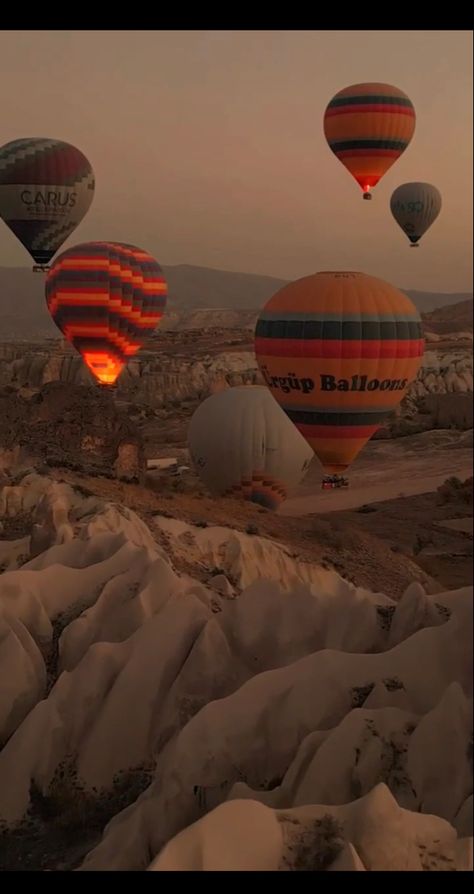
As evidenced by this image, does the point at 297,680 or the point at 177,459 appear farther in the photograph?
the point at 177,459

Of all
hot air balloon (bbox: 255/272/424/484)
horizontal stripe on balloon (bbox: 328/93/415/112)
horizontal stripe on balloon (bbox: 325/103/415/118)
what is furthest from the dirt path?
hot air balloon (bbox: 255/272/424/484)

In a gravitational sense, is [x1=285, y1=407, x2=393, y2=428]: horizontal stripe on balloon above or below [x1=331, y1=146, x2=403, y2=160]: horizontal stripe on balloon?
below

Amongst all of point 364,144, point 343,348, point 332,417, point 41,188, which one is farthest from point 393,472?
point 343,348

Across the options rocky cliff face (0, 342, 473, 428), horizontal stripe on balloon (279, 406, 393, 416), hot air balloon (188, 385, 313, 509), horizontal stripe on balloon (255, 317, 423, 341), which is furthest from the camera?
rocky cliff face (0, 342, 473, 428)

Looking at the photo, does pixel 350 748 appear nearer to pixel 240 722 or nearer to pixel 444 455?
pixel 240 722

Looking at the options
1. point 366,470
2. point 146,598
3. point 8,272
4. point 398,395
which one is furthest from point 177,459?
point 8,272

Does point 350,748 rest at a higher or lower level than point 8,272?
lower

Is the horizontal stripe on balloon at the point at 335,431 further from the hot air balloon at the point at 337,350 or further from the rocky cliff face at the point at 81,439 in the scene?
the rocky cliff face at the point at 81,439

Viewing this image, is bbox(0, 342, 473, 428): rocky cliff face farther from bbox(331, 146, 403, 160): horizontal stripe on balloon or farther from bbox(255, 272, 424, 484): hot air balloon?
bbox(255, 272, 424, 484): hot air balloon
